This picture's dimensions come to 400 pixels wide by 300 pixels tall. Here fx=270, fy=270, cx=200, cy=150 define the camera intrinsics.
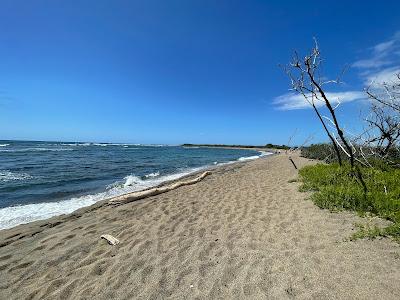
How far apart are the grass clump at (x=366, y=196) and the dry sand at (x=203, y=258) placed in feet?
1.03

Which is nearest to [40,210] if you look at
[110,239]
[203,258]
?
[110,239]

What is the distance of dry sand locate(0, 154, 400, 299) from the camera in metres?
3.81

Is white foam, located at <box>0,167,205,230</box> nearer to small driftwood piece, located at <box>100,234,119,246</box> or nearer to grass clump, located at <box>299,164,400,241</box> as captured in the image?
small driftwood piece, located at <box>100,234,119,246</box>

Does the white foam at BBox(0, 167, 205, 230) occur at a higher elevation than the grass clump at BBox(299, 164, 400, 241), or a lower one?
lower

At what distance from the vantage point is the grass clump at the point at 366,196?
18.0ft

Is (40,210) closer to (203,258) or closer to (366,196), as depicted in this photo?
(203,258)

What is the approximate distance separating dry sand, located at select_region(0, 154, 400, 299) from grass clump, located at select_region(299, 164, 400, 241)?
313mm

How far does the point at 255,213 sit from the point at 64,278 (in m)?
4.70

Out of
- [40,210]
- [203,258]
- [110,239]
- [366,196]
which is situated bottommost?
[40,210]

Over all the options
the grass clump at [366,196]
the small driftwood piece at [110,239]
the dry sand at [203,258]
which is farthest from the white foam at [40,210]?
the grass clump at [366,196]

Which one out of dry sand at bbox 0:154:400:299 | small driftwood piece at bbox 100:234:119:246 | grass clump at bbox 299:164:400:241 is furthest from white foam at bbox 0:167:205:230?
grass clump at bbox 299:164:400:241

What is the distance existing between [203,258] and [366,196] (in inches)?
190

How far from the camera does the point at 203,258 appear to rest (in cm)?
478

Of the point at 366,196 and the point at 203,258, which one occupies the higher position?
the point at 366,196
